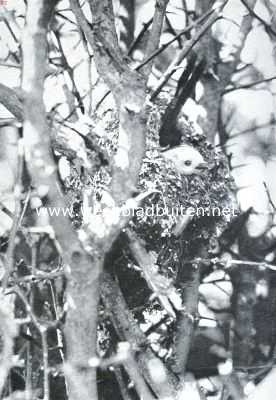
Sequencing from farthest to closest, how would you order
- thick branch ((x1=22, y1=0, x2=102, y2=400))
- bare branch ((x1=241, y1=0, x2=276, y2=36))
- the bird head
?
bare branch ((x1=241, y1=0, x2=276, y2=36))
the bird head
thick branch ((x1=22, y1=0, x2=102, y2=400))

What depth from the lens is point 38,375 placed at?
114 inches

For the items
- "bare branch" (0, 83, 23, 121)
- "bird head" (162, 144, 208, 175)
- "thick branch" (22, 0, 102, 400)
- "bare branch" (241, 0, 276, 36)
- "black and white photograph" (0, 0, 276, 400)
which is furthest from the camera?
"bare branch" (241, 0, 276, 36)

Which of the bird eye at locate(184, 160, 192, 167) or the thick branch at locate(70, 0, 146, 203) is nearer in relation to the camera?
the thick branch at locate(70, 0, 146, 203)

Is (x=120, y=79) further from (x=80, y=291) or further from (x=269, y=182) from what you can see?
(x=269, y=182)

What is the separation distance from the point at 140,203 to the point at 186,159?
378 millimetres

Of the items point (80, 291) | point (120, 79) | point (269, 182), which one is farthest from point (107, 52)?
point (269, 182)

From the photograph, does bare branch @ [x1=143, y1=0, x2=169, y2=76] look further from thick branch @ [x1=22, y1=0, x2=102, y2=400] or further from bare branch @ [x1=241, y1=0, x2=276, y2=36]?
bare branch @ [x1=241, y1=0, x2=276, y2=36]

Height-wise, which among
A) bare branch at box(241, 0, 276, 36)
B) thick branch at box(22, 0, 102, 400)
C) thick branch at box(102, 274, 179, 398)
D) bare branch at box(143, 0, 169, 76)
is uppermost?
bare branch at box(241, 0, 276, 36)

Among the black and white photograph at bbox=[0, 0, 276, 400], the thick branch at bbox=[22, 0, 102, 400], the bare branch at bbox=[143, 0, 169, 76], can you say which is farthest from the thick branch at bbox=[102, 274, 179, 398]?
the bare branch at bbox=[143, 0, 169, 76]

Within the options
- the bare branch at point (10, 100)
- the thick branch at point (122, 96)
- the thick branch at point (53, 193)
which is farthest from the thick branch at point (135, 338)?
the bare branch at point (10, 100)

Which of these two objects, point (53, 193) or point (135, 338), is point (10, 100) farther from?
point (135, 338)

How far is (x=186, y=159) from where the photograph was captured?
238 centimetres

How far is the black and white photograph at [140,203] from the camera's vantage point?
5.84 feet

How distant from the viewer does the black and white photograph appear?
70.1 inches
